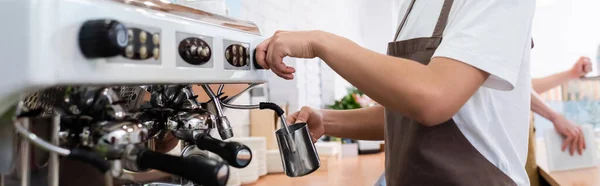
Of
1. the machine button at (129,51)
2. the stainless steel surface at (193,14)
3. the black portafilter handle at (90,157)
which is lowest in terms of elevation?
the black portafilter handle at (90,157)

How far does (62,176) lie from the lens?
60 centimetres

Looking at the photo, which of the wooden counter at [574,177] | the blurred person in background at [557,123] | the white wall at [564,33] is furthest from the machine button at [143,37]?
the white wall at [564,33]

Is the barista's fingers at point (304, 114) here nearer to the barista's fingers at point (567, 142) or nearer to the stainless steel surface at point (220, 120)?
the stainless steel surface at point (220, 120)

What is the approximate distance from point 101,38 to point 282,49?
295 mm

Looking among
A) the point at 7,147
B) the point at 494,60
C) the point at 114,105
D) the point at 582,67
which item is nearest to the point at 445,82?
the point at 494,60

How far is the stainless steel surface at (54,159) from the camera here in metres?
0.49

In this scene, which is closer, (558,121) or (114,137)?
(114,137)

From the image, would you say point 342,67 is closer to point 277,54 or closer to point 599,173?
point 277,54

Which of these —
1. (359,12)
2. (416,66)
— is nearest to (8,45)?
(416,66)

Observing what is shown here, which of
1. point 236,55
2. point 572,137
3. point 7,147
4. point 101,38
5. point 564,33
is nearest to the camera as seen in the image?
point 101,38

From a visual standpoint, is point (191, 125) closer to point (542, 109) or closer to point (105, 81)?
point (105, 81)

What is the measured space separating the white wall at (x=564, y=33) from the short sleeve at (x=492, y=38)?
3.27 metres

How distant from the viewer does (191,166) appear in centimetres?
47

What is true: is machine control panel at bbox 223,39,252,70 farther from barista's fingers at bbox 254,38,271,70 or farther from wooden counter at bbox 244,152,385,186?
A: wooden counter at bbox 244,152,385,186
